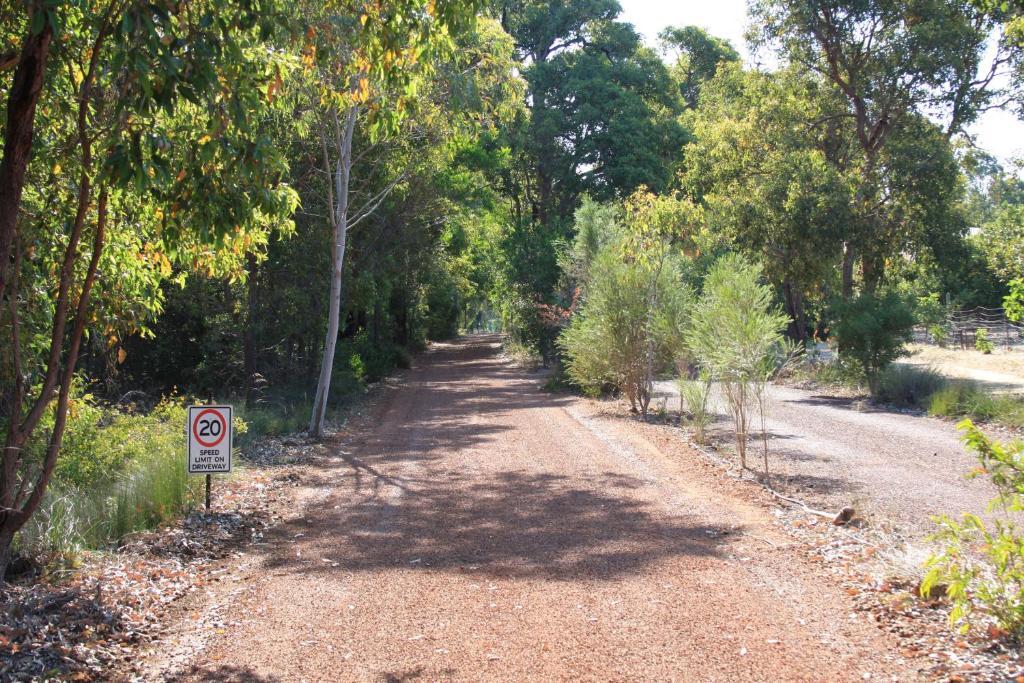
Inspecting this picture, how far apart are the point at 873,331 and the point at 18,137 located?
20944mm

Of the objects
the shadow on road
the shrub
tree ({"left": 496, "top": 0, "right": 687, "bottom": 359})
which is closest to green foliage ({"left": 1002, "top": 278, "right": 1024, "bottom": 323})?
the shadow on road

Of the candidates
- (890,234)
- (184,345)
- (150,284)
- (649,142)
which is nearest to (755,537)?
(150,284)

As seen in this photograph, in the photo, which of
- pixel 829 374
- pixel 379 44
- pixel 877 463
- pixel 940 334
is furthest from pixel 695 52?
pixel 379 44

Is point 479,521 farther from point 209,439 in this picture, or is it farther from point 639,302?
point 639,302

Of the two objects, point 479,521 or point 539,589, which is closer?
point 539,589

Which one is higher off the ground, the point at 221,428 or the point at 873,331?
the point at 873,331

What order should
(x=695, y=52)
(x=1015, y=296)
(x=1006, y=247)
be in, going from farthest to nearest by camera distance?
(x=695, y=52) → (x=1006, y=247) → (x=1015, y=296)

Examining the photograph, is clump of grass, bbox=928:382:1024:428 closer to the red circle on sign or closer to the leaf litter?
the leaf litter

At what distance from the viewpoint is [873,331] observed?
2306cm

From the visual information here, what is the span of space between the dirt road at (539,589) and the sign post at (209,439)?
1.03m

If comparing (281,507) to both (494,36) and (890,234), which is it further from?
(890,234)

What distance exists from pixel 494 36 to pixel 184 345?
11234mm

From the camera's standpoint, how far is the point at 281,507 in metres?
10.7

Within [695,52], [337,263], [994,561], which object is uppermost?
[695,52]
